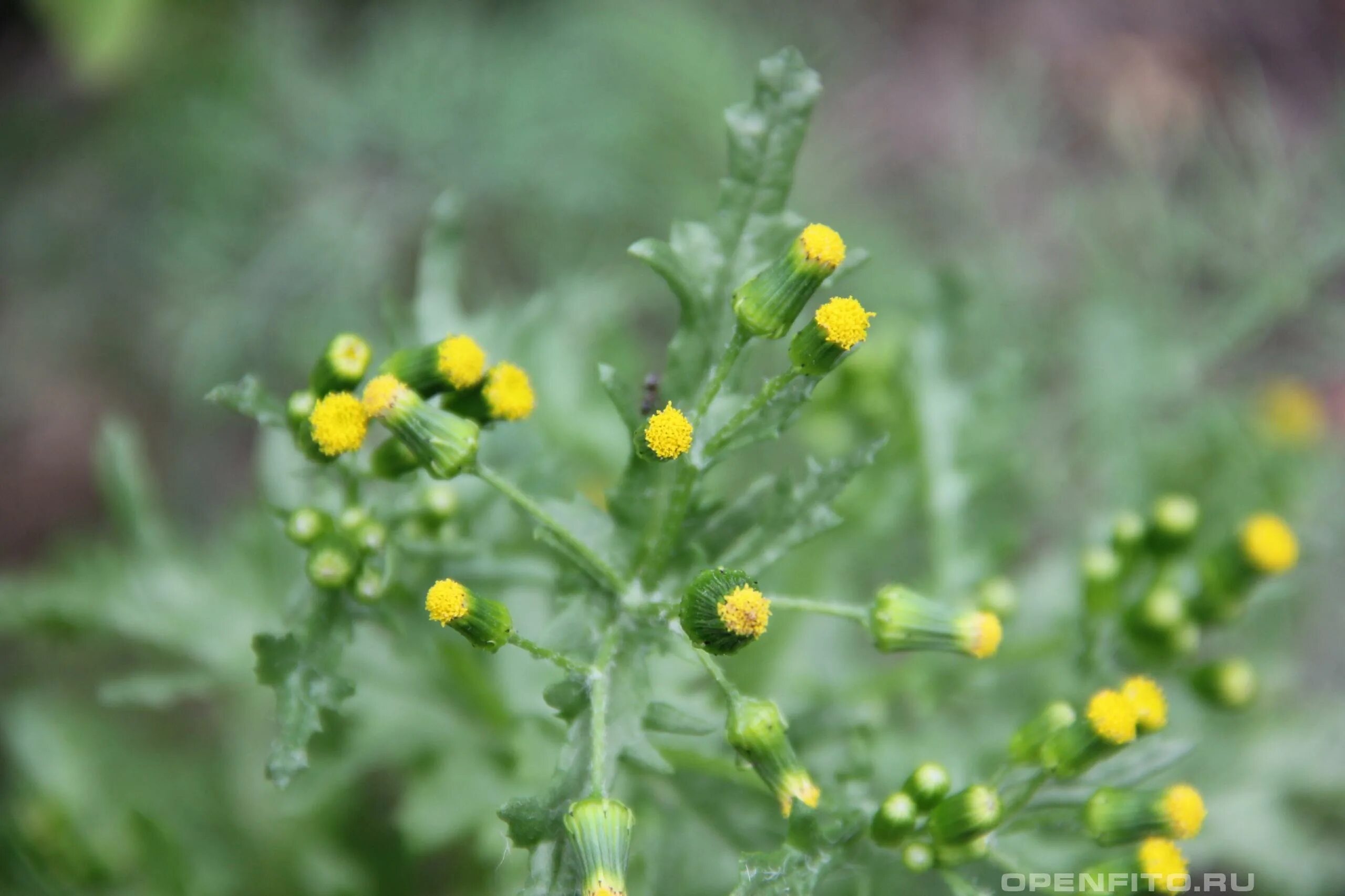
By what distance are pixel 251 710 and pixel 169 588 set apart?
0.78 m

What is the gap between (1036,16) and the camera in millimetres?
5285

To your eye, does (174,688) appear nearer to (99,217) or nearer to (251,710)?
(251,710)

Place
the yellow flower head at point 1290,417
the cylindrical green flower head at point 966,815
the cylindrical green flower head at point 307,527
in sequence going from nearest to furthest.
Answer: the cylindrical green flower head at point 966,815 < the cylindrical green flower head at point 307,527 < the yellow flower head at point 1290,417

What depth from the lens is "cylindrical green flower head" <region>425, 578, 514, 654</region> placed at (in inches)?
62.2

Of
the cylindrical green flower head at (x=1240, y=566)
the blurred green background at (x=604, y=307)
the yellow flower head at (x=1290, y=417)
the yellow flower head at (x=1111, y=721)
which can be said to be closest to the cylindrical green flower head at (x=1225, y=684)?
the cylindrical green flower head at (x=1240, y=566)

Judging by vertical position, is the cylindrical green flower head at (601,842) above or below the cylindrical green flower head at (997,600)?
below

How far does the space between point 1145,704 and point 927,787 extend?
1.32 feet

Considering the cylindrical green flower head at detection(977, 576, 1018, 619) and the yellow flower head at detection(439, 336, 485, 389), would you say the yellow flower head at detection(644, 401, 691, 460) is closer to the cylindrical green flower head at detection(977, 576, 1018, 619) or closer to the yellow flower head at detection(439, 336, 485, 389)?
the yellow flower head at detection(439, 336, 485, 389)

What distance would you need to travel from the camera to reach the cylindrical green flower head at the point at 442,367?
1.80 metres

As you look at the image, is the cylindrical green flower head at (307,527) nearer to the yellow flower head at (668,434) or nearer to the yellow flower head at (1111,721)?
the yellow flower head at (668,434)

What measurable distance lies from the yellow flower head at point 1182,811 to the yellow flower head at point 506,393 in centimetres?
122

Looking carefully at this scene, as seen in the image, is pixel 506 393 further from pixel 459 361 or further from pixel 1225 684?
pixel 1225 684

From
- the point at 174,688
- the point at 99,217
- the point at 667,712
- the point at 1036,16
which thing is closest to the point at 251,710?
the point at 174,688

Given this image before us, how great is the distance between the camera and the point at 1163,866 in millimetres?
1834
